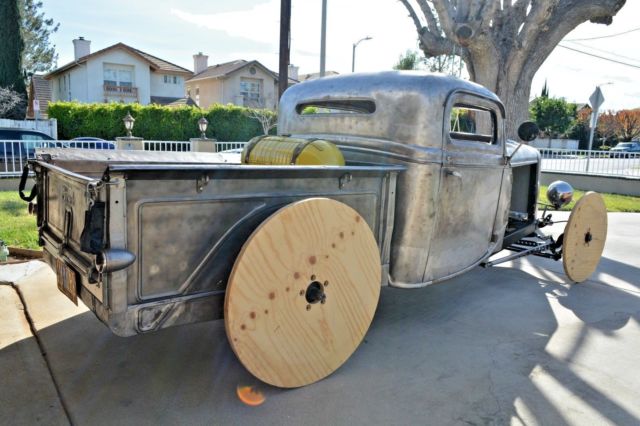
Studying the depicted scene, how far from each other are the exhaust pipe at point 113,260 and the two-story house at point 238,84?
111 ft

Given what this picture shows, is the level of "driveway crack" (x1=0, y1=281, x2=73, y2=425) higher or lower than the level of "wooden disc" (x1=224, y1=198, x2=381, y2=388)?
lower

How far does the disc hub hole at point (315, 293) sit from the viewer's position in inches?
105

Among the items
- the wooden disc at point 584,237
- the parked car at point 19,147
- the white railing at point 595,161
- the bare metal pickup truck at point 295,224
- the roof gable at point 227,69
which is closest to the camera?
the bare metal pickup truck at point 295,224

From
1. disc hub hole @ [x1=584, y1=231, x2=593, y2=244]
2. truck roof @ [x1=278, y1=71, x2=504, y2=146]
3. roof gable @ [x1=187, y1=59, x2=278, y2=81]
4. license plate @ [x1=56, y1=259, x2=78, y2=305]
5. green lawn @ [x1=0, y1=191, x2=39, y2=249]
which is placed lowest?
green lawn @ [x1=0, y1=191, x2=39, y2=249]

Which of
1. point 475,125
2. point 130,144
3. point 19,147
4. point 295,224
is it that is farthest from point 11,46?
point 295,224

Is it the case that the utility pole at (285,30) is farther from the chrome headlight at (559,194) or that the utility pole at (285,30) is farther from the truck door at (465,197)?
the truck door at (465,197)

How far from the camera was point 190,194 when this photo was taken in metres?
2.26

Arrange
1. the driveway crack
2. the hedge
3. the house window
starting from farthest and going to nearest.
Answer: the house window < the hedge < the driveway crack

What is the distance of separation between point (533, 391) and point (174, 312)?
2.12 meters

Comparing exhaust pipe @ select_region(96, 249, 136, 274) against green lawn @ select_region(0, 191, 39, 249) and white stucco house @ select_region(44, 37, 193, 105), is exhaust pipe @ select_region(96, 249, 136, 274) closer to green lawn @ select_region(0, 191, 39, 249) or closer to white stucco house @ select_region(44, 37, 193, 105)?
green lawn @ select_region(0, 191, 39, 249)

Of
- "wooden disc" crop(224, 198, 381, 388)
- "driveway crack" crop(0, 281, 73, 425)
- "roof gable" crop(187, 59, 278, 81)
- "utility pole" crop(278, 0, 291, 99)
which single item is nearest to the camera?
"wooden disc" crop(224, 198, 381, 388)

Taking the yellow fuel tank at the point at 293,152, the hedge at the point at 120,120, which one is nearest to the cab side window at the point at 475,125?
the yellow fuel tank at the point at 293,152

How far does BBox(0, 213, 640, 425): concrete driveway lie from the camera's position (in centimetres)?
254

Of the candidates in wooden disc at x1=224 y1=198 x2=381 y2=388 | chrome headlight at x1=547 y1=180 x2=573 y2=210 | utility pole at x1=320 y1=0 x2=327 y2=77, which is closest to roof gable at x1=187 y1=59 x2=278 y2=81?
utility pole at x1=320 y1=0 x2=327 y2=77
